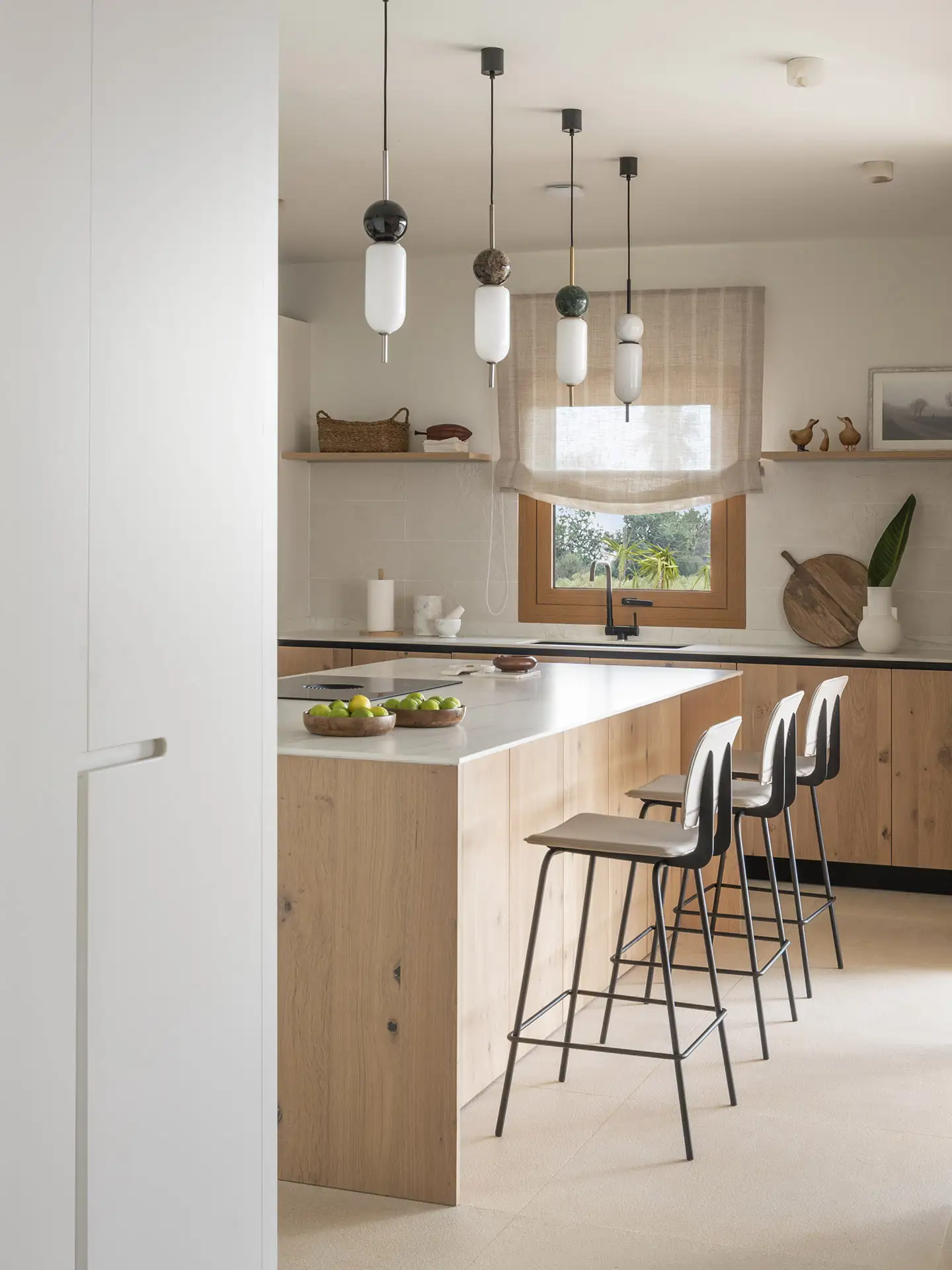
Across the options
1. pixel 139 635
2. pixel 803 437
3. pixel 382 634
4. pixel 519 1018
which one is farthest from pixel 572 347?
pixel 139 635

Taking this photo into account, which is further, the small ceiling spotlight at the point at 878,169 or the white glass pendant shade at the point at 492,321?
the small ceiling spotlight at the point at 878,169

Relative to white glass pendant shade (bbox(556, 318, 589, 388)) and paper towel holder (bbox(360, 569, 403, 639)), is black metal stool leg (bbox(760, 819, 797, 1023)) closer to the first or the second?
white glass pendant shade (bbox(556, 318, 589, 388))

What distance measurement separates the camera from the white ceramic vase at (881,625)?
5.69m

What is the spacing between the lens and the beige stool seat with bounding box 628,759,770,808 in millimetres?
3672

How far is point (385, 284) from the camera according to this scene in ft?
10.2

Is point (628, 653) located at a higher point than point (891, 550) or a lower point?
lower

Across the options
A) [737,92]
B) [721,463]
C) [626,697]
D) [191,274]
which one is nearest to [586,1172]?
[626,697]

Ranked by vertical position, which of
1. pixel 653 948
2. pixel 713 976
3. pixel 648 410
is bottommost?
pixel 653 948

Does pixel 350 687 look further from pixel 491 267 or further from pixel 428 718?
pixel 491 267

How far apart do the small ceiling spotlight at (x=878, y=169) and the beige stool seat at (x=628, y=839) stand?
8.95 ft

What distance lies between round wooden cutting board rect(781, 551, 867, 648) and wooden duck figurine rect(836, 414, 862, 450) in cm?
50

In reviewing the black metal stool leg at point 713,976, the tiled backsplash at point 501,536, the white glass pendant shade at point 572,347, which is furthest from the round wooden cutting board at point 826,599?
the black metal stool leg at point 713,976

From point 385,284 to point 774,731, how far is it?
1.60 m

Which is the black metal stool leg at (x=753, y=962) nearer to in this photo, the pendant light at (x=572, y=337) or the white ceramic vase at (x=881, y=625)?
the pendant light at (x=572, y=337)
